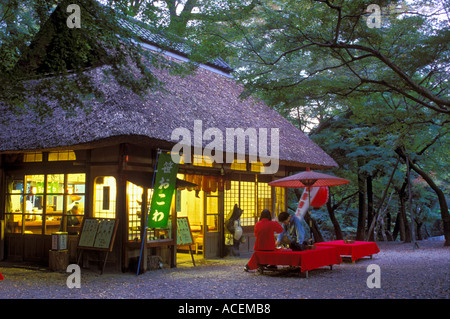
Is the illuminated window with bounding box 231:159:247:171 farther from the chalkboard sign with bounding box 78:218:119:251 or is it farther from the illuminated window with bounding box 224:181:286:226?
the chalkboard sign with bounding box 78:218:119:251

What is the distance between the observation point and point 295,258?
332 inches

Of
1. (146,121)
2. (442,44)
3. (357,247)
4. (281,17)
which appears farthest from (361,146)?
(146,121)

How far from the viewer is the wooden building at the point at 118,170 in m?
9.15

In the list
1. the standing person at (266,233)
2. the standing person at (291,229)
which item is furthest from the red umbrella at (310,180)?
the standing person at (266,233)

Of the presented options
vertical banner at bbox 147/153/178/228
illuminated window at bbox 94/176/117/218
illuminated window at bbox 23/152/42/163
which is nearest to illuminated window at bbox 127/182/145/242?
illuminated window at bbox 94/176/117/218

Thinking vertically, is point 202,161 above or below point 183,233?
above

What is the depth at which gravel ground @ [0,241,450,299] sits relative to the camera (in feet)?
22.6

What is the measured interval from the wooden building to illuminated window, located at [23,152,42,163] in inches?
1.4

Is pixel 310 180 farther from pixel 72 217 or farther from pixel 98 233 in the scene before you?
pixel 72 217

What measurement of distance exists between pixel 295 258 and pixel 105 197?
436 cm

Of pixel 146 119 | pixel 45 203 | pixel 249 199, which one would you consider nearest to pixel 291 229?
pixel 146 119

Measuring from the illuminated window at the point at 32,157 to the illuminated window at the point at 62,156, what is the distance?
37 centimetres

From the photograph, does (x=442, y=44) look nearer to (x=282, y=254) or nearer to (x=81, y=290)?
(x=282, y=254)
